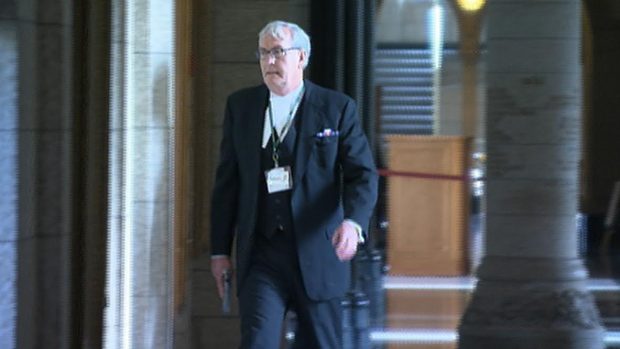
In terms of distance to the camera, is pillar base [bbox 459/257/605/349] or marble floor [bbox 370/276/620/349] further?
marble floor [bbox 370/276/620/349]

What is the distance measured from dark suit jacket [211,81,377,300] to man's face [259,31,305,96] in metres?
0.10

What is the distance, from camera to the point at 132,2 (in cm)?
693

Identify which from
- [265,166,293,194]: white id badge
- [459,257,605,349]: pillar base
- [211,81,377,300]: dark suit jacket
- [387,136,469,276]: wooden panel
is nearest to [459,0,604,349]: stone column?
[459,257,605,349]: pillar base

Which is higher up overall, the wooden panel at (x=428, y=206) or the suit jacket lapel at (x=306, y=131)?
the suit jacket lapel at (x=306, y=131)

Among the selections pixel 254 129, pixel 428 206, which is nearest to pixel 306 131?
pixel 254 129

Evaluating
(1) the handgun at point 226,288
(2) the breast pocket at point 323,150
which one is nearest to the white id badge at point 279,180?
(2) the breast pocket at point 323,150

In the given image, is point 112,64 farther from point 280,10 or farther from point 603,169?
point 603,169

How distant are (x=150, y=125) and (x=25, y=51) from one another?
3.62 ft

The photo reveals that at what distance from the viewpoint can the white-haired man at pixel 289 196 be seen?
228 inches

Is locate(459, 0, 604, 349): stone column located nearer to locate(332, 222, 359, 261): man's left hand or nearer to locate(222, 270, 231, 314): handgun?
locate(222, 270, 231, 314): handgun

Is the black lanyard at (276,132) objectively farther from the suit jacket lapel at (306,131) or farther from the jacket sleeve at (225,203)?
the jacket sleeve at (225,203)

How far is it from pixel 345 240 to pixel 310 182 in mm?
333

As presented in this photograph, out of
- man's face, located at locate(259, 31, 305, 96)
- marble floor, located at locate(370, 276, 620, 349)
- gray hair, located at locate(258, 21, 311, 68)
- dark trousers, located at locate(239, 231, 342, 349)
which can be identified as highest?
gray hair, located at locate(258, 21, 311, 68)

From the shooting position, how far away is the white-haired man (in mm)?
5789
